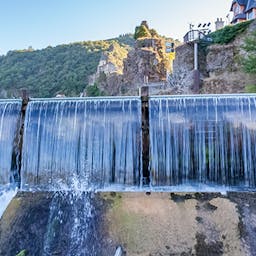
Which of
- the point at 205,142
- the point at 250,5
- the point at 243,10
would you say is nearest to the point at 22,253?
the point at 205,142

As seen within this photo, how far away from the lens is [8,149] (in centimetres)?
766

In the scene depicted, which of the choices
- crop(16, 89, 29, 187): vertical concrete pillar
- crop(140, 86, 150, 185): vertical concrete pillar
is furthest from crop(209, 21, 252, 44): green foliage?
crop(16, 89, 29, 187): vertical concrete pillar

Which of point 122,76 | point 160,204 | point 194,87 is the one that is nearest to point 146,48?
point 122,76

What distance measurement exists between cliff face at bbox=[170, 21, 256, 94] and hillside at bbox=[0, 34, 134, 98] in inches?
697

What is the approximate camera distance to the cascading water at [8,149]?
24.4ft

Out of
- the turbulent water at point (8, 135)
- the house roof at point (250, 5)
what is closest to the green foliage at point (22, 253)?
the turbulent water at point (8, 135)

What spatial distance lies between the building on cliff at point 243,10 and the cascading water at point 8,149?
20.1 metres

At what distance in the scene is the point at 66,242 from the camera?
6.05 metres

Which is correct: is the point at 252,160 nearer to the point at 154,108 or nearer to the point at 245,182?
the point at 245,182

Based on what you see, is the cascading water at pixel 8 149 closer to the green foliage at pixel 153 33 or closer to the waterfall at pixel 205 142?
the waterfall at pixel 205 142

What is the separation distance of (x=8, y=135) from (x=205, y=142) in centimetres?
488

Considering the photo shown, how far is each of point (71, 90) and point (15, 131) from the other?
2779 centimetres

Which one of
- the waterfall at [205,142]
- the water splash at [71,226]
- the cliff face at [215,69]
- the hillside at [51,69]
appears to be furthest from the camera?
the hillside at [51,69]

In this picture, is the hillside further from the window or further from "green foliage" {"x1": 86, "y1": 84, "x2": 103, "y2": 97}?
the window
